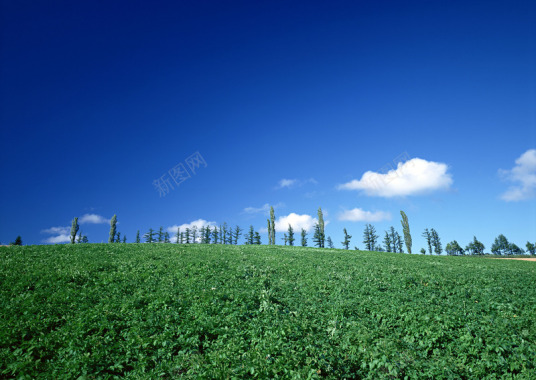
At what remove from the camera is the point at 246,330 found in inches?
356

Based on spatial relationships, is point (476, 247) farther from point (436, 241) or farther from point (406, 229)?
point (406, 229)

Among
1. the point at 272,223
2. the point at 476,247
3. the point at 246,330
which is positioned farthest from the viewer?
the point at 476,247

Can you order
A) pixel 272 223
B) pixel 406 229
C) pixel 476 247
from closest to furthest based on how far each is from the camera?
pixel 406 229, pixel 272 223, pixel 476 247

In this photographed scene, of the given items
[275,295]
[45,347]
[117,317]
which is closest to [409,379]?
[275,295]

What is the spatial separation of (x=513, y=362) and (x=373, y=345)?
3.82m

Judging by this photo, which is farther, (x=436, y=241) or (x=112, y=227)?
(x=436, y=241)

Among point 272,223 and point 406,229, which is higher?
point 272,223

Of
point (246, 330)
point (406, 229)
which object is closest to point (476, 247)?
point (406, 229)

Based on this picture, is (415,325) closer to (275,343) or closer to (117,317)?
(275,343)

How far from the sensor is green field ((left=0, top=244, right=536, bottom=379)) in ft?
23.3

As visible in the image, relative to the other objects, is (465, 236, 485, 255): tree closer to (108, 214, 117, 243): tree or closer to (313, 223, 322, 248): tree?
(313, 223, 322, 248): tree

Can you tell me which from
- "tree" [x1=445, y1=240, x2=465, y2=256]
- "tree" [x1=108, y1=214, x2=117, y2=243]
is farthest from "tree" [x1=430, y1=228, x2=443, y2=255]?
"tree" [x1=108, y1=214, x2=117, y2=243]

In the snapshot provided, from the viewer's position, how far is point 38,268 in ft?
51.4

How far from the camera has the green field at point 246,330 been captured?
7102 mm
